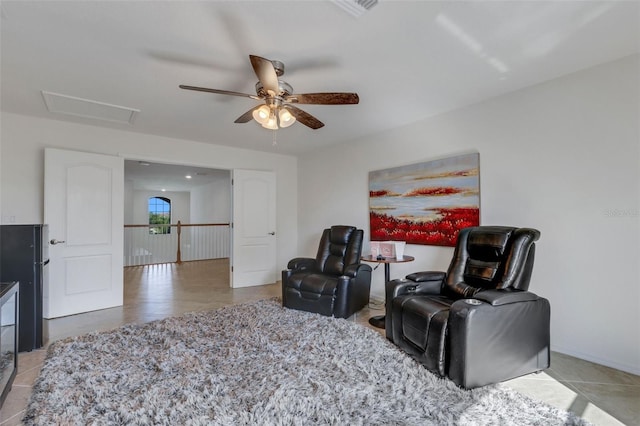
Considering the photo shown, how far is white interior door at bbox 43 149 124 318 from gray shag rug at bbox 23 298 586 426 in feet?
3.98

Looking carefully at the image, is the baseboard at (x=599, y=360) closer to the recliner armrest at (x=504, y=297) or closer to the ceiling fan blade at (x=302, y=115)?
the recliner armrest at (x=504, y=297)

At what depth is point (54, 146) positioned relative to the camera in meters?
3.68

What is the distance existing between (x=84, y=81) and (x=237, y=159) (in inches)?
101

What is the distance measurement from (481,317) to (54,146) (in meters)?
4.86

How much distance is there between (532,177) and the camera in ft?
9.07

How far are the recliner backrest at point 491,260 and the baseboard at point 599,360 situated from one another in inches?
32.8

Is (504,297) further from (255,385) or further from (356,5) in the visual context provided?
(356,5)

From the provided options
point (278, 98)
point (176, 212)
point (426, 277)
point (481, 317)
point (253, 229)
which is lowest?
point (481, 317)

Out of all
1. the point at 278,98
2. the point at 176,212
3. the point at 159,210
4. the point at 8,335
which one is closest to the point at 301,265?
the point at 278,98

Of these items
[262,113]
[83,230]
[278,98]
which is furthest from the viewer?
[83,230]

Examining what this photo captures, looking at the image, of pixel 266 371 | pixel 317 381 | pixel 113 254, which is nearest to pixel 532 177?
pixel 317 381

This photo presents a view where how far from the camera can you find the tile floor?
183 cm

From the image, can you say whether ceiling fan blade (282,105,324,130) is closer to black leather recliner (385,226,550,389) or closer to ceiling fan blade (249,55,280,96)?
ceiling fan blade (249,55,280,96)

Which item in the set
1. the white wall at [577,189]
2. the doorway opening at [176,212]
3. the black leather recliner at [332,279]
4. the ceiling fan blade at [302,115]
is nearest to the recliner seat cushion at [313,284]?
the black leather recliner at [332,279]
